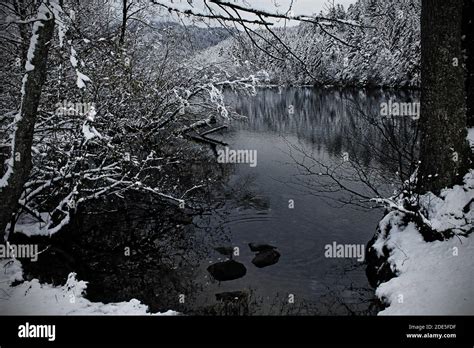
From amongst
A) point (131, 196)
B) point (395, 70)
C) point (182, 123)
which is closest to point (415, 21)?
point (395, 70)

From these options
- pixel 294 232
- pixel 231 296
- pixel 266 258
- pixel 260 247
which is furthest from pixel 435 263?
pixel 294 232

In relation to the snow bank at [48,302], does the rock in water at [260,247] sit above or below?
below

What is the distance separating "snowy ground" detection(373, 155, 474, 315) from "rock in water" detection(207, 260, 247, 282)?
8.97ft

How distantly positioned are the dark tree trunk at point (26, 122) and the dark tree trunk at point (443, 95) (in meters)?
4.70

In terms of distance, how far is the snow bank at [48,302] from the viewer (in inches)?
159

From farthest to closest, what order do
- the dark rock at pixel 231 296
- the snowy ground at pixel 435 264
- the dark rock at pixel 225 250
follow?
1. the dark rock at pixel 225 250
2. the dark rock at pixel 231 296
3. the snowy ground at pixel 435 264

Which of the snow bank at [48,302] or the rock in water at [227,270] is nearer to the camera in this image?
the snow bank at [48,302]

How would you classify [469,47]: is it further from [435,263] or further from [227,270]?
[227,270]

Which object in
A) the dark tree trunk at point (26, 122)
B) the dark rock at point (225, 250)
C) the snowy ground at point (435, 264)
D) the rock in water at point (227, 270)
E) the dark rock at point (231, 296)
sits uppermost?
the dark tree trunk at point (26, 122)

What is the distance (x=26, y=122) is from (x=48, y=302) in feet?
7.78

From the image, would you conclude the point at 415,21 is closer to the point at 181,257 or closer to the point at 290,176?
the point at 290,176

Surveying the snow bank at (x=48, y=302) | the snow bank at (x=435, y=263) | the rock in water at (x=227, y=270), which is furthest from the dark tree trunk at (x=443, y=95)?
the snow bank at (x=48, y=302)

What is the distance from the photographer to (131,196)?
11.3 metres

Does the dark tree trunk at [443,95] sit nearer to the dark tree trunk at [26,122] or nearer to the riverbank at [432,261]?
the riverbank at [432,261]
